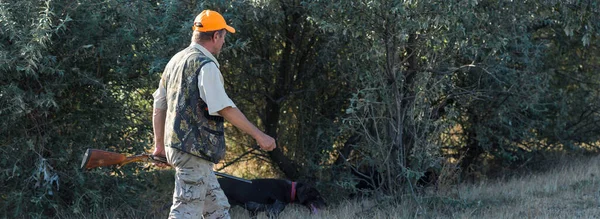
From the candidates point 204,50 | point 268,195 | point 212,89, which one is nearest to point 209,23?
point 204,50

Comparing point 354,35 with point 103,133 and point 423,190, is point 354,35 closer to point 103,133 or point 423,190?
point 423,190

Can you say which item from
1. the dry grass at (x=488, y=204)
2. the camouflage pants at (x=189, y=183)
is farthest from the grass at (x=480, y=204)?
the camouflage pants at (x=189, y=183)

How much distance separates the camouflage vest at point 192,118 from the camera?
4.58 meters

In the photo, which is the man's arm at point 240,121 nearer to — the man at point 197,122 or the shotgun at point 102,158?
the man at point 197,122

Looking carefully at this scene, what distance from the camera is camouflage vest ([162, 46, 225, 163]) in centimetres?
458

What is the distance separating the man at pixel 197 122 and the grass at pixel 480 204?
222 cm

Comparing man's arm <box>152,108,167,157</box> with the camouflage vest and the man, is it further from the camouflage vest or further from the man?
the camouflage vest

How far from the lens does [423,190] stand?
7.16 m

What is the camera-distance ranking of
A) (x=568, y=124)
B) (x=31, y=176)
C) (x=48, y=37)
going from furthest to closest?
1. (x=568, y=124)
2. (x=31, y=176)
3. (x=48, y=37)

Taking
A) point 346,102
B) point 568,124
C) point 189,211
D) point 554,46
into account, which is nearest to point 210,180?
point 189,211

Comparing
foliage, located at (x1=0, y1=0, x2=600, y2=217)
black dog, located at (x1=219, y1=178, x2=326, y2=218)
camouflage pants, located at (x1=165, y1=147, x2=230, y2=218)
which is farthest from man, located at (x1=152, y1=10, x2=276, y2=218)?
black dog, located at (x1=219, y1=178, x2=326, y2=218)

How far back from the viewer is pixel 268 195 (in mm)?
7793

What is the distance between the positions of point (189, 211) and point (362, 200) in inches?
124

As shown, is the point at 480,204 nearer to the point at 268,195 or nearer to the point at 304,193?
the point at 304,193
